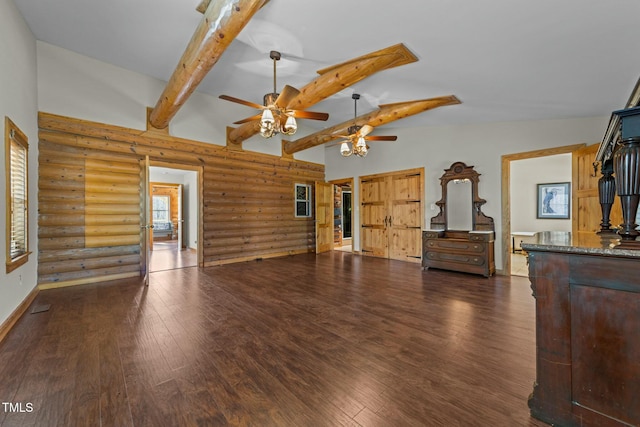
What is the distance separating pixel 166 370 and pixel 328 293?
7.29ft

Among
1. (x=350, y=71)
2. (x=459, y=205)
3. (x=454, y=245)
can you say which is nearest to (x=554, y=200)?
(x=459, y=205)

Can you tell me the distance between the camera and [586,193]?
386cm

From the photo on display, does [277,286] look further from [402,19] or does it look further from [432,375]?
[402,19]

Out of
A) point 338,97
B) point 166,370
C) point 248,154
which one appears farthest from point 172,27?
point 166,370

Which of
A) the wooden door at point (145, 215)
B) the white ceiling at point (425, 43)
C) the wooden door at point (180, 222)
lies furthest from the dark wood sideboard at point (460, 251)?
the wooden door at point (180, 222)

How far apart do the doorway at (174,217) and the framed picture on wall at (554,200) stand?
29.0 ft

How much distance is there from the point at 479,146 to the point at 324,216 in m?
4.30

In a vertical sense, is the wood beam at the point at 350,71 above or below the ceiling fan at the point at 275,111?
above

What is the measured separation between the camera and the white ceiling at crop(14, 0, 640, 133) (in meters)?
2.40

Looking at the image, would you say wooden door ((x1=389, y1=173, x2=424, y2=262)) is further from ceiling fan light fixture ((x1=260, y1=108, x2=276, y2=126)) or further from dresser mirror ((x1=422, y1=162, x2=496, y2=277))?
ceiling fan light fixture ((x1=260, y1=108, x2=276, y2=126))

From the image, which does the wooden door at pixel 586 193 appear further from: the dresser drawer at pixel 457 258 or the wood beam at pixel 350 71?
the wood beam at pixel 350 71

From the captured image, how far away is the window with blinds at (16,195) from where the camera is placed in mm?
2773

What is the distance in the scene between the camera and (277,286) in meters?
4.18

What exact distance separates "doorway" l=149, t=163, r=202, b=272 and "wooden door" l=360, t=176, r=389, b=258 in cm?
414
